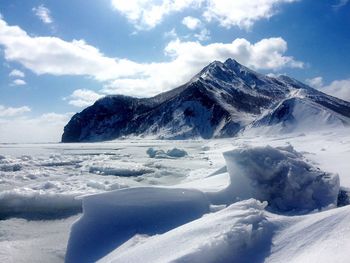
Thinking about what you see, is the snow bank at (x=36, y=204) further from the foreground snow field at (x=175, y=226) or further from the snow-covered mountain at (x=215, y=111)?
the snow-covered mountain at (x=215, y=111)

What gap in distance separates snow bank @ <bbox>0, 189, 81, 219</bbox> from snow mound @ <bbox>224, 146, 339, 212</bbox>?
14.3ft

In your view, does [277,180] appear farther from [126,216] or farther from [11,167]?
[11,167]

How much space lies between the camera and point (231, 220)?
4496 millimetres

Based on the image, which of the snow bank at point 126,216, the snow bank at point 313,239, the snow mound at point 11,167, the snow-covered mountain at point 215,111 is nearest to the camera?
the snow bank at point 313,239

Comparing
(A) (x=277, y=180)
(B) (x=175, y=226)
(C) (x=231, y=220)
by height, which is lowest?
(B) (x=175, y=226)

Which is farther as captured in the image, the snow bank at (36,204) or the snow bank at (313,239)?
the snow bank at (36,204)

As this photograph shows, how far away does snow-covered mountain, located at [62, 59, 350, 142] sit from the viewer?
233ft

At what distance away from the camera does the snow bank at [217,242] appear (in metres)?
3.94

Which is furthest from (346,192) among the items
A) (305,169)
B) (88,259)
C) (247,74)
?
(247,74)

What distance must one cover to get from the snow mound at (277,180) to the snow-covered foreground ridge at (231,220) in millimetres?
19

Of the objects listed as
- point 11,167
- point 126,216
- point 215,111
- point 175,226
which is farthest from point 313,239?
point 215,111

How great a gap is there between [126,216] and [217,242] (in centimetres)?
250

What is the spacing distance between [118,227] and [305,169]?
157 inches

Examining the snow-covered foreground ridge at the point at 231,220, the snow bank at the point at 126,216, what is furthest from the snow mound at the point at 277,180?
the snow bank at the point at 126,216
